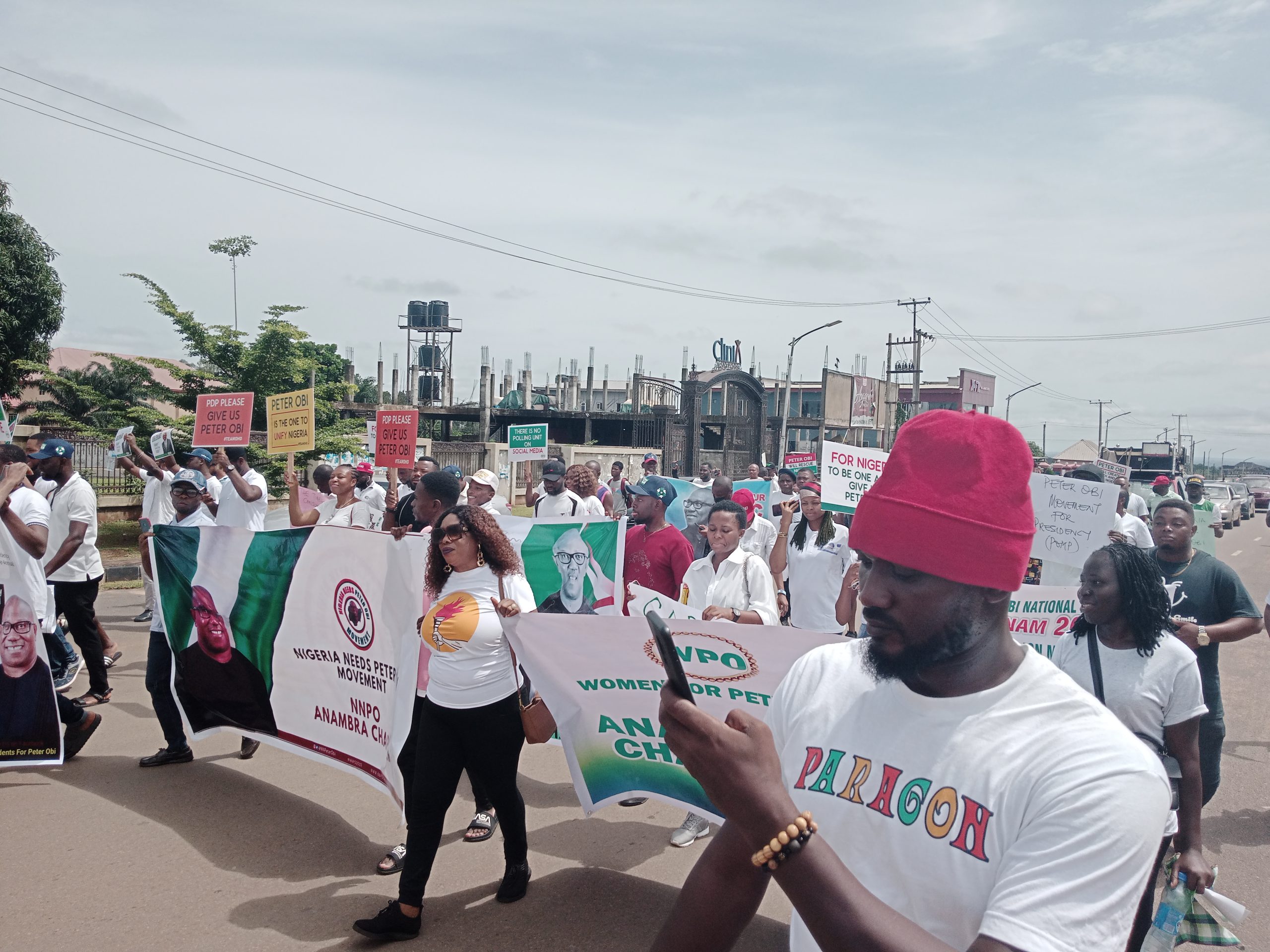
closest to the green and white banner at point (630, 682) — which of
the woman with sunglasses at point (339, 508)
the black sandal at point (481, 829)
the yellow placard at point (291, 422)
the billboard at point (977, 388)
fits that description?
the black sandal at point (481, 829)

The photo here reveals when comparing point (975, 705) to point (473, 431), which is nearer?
point (975, 705)

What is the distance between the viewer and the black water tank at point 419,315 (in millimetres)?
51812

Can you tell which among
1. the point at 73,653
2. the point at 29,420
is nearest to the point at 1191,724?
the point at 73,653

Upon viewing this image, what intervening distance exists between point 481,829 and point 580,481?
197 inches

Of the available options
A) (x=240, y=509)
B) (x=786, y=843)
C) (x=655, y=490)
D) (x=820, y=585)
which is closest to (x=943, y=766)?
(x=786, y=843)

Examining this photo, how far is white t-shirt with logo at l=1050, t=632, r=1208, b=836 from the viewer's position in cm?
337

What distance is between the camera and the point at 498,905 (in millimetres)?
4371

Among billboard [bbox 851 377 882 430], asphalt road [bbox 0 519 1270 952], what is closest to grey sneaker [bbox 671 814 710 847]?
asphalt road [bbox 0 519 1270 952]

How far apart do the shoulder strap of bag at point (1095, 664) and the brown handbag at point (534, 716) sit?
2.28 metres

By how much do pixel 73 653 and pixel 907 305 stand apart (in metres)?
46.2

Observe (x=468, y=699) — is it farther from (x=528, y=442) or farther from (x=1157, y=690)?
(x=528, y=442)

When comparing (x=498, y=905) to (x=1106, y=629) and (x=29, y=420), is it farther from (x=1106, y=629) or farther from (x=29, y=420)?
(x=29, y=420)

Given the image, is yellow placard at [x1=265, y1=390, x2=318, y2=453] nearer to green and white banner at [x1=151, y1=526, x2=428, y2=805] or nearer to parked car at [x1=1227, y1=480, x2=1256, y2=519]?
green and white banner at [x1=151, y1=526, x2=428, y2=805]

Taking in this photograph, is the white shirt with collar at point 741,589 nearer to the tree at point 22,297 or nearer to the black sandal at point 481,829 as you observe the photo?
the black sandal at point 481,829
